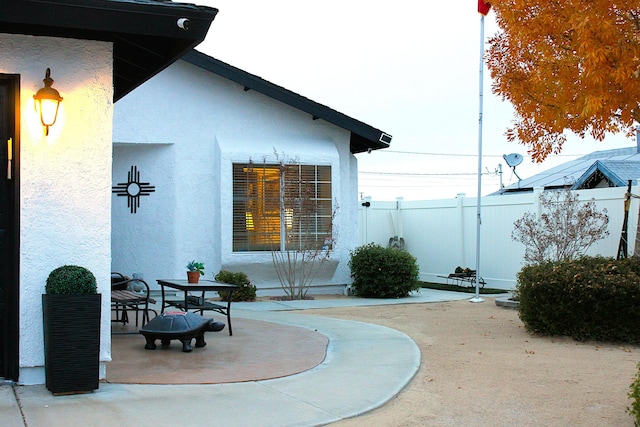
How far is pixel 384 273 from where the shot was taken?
15.5 m

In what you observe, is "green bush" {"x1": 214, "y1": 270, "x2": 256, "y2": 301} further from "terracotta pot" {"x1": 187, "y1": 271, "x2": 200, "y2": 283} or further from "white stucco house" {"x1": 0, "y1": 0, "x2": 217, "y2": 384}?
"white stucco house" {"x1": 0, "y1": 0, "x2": 217, "y2": 384}

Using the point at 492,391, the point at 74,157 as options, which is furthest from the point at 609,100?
the point at 74,157

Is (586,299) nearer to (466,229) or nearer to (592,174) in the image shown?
(466,229)

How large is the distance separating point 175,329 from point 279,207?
7.16 m

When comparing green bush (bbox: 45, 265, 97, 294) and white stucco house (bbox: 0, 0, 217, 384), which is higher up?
white stucco house (bbox: 0, 0, 217, 384)

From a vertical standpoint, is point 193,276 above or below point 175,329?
above

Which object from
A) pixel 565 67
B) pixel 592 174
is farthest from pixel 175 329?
pixel 592 174

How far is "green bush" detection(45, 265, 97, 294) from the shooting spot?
6.04m

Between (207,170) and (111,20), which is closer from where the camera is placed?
(111,20)

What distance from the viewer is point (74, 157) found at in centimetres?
643

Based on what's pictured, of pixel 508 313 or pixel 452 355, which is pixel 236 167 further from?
pixel 452 355

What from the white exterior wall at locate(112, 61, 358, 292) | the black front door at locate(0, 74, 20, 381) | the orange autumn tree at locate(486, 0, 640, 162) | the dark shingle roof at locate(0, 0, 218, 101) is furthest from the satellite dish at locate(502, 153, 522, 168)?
the black front door at locate(0, 74, 20, 381)

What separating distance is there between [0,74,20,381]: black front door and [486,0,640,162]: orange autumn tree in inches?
270

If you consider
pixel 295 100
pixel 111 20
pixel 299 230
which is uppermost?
pixel 295 100
